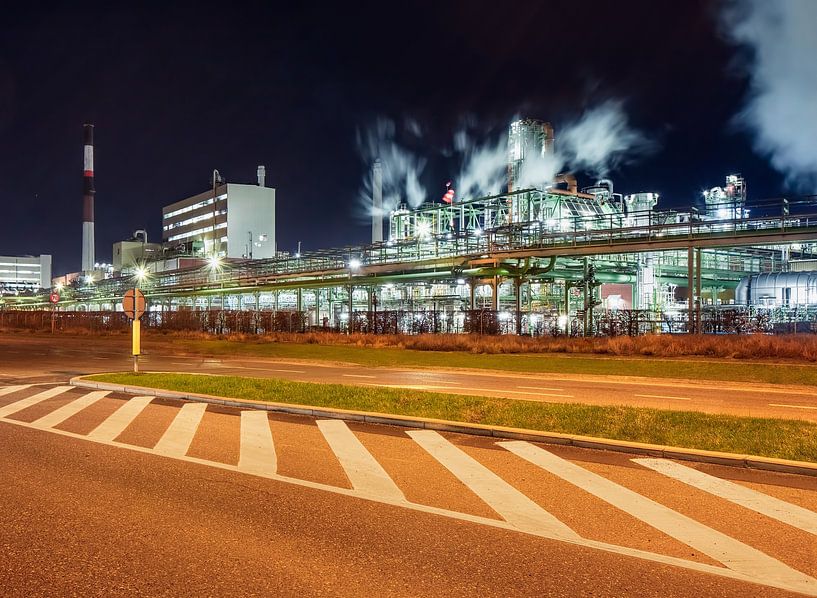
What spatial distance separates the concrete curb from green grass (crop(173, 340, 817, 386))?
10.4 meters

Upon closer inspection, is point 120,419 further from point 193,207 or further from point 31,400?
point 193,207

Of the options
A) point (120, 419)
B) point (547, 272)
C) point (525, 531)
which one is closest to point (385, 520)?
point (525, 531)

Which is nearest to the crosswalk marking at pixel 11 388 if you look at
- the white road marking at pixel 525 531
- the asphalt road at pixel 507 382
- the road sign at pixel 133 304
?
the asphalt road at pixel 507 382

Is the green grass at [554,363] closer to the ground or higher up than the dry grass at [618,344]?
closer to the ground

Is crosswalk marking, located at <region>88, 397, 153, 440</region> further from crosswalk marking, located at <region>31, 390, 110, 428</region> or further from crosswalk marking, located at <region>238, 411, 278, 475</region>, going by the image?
crosswalk marking, located at <region>238, 411, 278, 475</region>

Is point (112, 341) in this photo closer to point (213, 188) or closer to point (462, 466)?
point (462, 466)

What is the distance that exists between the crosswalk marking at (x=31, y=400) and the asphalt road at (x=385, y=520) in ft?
11.1

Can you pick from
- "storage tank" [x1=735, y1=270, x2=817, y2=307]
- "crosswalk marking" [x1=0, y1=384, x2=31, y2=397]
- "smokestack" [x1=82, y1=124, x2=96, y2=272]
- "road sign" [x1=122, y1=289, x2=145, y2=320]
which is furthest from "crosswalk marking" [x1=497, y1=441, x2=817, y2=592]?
"smokestack" [x1=82, y1=124, x2=96, y2=272]

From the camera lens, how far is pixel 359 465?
8.07 meters

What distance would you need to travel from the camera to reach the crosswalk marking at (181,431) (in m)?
9.05

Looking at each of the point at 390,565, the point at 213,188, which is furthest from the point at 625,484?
the point at 213,188

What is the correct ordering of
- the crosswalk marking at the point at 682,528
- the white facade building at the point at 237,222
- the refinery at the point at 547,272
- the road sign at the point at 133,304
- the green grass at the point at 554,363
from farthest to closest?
the white facade building at the point at 237,222, the refinery at the point at 547,272, the green grass at the point at 554,363, the road sign at the point at 133,304, the crosswalk marking at the point at 682,528

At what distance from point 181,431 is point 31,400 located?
5713mm

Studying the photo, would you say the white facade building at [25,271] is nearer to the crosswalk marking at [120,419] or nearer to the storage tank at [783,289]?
the storage tank at [783,289]
